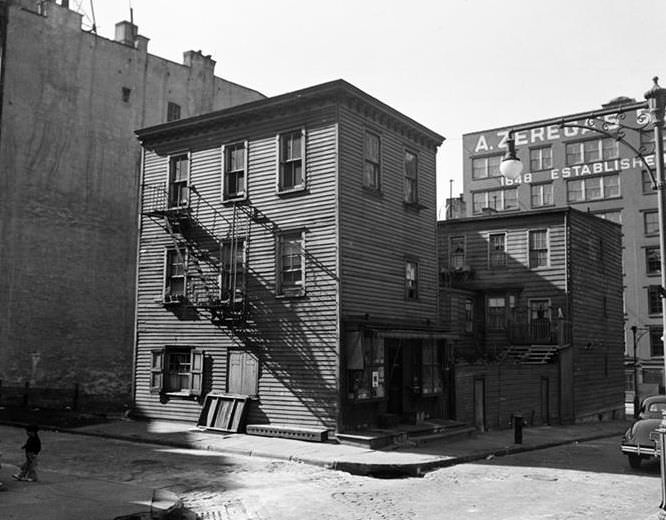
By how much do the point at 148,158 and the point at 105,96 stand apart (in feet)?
34.2

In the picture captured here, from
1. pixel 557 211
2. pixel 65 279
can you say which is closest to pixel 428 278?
pixel 557 211

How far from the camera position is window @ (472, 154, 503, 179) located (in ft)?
225

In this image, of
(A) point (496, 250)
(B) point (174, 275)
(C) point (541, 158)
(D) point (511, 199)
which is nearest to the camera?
(B) point (174, 275)

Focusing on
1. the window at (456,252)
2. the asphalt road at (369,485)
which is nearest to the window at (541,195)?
the window at (456,252)

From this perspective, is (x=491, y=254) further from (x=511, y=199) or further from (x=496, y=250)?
(x=511, y=199)

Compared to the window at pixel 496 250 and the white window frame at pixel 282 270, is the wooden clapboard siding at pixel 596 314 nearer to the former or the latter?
the window at pixel 496 250

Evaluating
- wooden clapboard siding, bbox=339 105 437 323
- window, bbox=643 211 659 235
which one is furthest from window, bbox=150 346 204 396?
window, bbox=643 211 659 235

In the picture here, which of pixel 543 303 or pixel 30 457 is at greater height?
pixel 543 303

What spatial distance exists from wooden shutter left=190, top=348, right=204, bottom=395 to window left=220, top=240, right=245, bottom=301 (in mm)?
2447

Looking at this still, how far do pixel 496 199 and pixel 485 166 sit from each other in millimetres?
3435

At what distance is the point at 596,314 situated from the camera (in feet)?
119

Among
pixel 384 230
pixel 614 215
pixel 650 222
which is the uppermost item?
A: pixel 614 215

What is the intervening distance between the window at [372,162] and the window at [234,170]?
14.1 ft

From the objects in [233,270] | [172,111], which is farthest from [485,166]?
[233,270]
